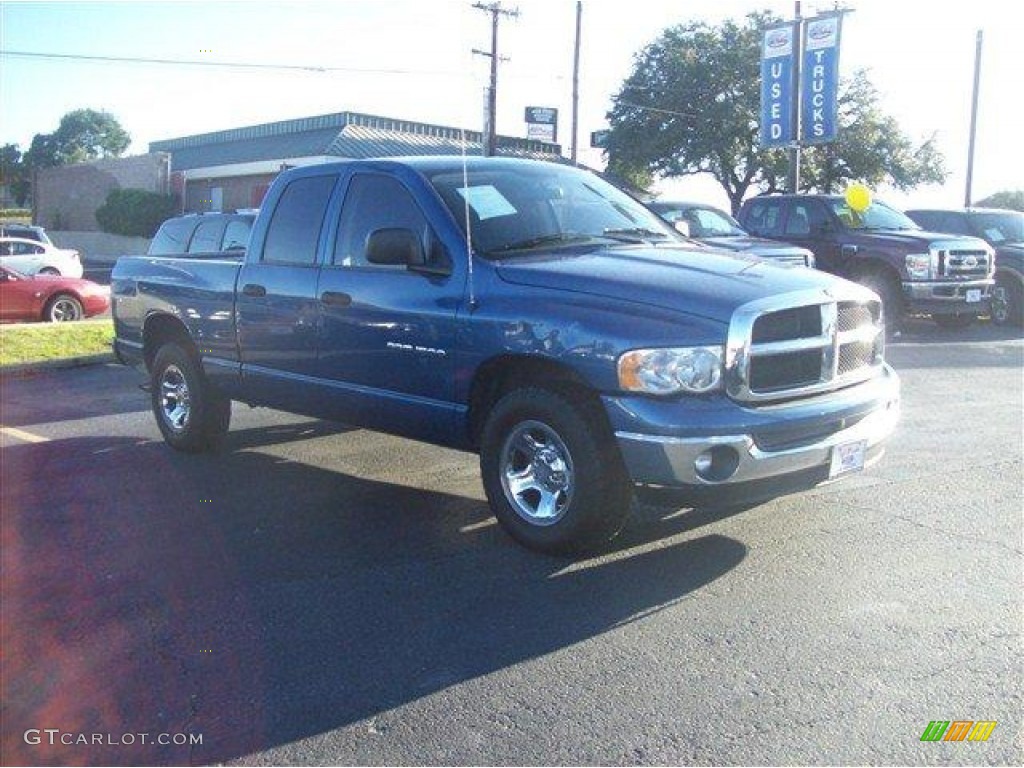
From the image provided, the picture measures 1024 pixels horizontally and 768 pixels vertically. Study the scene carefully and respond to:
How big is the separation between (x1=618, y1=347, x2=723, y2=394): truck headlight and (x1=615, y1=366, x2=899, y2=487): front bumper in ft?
0.76

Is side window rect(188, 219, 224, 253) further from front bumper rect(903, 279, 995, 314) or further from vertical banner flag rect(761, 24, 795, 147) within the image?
vertical banner flag rect(761, 24, 795, 147)

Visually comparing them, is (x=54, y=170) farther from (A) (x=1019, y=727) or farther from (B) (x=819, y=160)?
(A) (x=1019, y=727)

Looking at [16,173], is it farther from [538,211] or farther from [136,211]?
[538,211]

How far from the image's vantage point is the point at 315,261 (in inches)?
260

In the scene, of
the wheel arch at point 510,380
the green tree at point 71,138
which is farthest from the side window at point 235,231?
the green tree at point 71,138

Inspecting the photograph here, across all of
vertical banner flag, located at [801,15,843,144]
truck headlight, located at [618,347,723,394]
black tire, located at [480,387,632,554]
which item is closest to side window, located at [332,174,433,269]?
black tire, located at [480,387,632,554]

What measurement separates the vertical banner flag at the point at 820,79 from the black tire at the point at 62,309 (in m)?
14.7

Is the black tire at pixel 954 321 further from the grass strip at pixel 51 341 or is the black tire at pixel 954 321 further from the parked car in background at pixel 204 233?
the grass strip at pixel 51 341

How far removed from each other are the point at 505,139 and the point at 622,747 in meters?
39.6

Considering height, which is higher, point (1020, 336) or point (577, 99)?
point (577, 99)

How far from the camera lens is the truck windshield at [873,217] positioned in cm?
1585

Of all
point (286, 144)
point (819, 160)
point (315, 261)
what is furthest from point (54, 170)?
point (315, 261)

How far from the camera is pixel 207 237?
11.4 meters

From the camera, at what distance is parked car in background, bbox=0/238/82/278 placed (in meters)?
22.4
